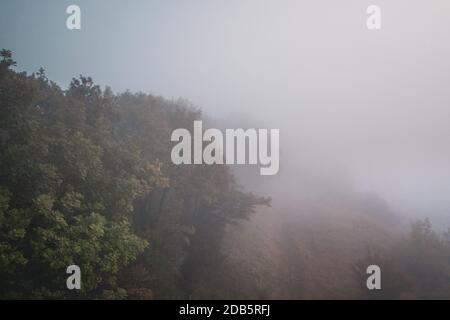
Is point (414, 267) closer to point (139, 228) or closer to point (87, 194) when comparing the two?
point (139, 228)

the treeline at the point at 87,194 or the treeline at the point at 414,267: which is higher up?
the treeline at the point at 87,194

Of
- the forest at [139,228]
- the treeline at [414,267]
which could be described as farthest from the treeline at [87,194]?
the treeline at [414,267]

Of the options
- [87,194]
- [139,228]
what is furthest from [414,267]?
[87,194]

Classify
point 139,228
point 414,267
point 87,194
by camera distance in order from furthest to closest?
point 414,267
point 139,228
point 87,194

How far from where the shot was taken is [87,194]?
16875 millimetres

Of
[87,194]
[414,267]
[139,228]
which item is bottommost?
[414,267]

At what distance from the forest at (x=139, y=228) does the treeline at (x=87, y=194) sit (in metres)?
0.07

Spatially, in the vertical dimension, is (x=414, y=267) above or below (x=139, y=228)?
below

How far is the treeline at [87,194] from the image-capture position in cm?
1323

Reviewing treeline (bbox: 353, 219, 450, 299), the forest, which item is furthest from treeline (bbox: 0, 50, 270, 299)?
treeline (bbox: 353, 219, 450, 299)

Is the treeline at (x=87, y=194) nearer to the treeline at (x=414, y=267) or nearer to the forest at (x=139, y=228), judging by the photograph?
the forest at (x=139, y=228)

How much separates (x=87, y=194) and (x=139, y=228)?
24.9 feet

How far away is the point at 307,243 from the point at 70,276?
27.7m

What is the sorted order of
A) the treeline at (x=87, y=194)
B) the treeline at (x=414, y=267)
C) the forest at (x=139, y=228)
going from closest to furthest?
the treeline at (x=87, y=194), the forest at (x=139, y=228), the treeline at (x=414, y=267)
